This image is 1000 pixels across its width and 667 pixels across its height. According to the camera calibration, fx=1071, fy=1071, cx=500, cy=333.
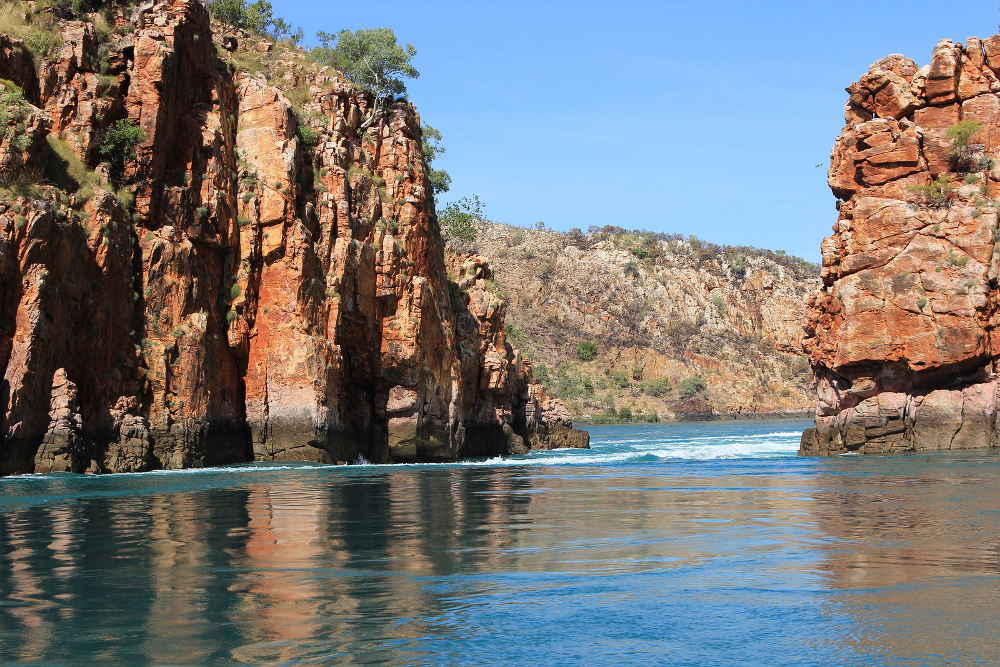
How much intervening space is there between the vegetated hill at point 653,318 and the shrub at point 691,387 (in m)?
0.21

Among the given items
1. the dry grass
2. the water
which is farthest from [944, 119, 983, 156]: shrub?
the dry grass

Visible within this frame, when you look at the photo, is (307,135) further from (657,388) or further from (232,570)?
(657,388)

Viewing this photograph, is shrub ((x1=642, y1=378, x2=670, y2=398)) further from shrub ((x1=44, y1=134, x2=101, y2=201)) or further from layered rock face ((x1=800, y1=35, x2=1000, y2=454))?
shrub ((x1=44, y1=134, x2=101, y2=201))

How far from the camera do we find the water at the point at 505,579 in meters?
9.15

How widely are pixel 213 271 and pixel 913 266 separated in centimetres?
3247

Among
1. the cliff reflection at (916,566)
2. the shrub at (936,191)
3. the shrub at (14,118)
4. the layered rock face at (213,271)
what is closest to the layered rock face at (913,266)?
the shrub at (936,191)

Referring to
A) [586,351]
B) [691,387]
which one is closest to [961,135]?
[691,387]

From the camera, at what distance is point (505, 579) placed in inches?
493

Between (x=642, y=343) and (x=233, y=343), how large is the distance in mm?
125944

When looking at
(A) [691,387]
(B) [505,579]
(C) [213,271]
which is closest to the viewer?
(B) [505,579]

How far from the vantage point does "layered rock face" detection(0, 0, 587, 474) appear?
35.4 m

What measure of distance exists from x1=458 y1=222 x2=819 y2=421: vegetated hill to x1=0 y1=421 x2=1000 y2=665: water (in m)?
130

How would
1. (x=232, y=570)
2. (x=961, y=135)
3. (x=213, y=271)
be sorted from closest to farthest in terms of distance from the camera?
(x=232, y=570) < (x=213, y=271) < (x=961, y=135)

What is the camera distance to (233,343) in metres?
44.8
